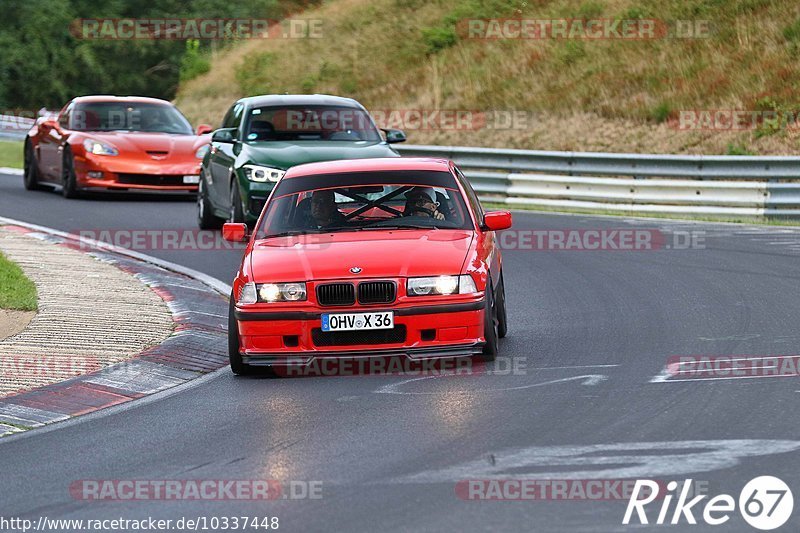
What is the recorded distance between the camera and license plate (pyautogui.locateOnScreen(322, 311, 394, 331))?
988cm

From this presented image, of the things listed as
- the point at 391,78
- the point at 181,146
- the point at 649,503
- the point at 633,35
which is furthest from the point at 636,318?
the point at 391,78

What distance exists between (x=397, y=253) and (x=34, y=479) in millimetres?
3633

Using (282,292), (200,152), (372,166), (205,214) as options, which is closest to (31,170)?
(200,152)

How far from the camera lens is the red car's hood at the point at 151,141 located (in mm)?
22703

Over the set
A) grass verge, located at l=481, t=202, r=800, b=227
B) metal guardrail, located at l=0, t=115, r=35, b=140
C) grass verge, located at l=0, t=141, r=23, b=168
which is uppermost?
grass verge, located at l=481, t=202, r=800, b=227

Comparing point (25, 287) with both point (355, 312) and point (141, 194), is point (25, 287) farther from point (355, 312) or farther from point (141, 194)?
point (141, 194)

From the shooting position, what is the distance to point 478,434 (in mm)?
7902

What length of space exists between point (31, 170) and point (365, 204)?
15.2 meters

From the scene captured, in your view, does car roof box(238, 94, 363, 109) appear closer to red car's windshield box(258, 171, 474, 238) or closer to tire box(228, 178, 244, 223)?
tire box(228, 178, 244, 223)

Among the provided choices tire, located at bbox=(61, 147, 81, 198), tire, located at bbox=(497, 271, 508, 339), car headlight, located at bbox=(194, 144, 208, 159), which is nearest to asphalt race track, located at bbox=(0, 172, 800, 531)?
tire, located at bbox=(497, 271, 508, 339)

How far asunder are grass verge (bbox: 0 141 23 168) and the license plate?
24325 millimetres

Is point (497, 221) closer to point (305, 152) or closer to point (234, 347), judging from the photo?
point (234, 347)

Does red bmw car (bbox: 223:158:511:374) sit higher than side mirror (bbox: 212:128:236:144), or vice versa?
side mirror (bbox: 212:128:236:144)

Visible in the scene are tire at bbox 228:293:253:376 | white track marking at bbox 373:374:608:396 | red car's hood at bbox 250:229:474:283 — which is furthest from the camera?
tire at bbox 228:293:253:376
